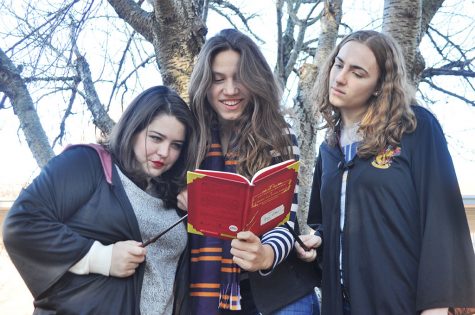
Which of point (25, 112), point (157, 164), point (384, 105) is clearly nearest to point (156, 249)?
point (157, 164)

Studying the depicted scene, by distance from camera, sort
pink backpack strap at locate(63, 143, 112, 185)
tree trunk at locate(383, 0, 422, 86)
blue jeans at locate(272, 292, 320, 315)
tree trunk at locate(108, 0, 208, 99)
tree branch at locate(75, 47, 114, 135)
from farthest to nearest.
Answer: tree branch at locate(75, 47, 114, 135) < tree trunk at locate(383, 0, 422, 86) < tree trunk at locate(108, 0, 208, 99) < blue jeans at locate(272, 292, 320, 315) < pink backpack strap at locate(63, 143, 112, 185)

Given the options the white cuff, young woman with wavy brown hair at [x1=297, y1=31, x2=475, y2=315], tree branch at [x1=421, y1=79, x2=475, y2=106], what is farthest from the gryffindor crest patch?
tree branch at [x1=421, y1=79, x2=475, y2=106]

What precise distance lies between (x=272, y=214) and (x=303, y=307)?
1.78 ft

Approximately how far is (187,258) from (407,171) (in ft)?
3.02

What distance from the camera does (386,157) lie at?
6.25ft

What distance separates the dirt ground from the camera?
32.4ft

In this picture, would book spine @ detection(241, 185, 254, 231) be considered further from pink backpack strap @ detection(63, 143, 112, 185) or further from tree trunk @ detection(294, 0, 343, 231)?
tree trunk @ detection(294, 0, 343, 231)

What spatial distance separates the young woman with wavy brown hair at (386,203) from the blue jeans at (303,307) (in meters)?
0.06

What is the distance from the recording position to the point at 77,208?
1755mm

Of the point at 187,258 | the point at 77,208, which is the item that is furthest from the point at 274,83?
the point at 77,208

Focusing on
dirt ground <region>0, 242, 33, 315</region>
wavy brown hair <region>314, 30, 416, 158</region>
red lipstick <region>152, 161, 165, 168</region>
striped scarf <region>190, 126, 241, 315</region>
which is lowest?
dirt ground <region>0, 242, 33, 315</region>

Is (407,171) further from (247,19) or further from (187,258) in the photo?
(247,19)

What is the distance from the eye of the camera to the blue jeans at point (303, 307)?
1.97 meters

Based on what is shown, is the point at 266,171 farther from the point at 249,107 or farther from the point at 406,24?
the point at 406,24
